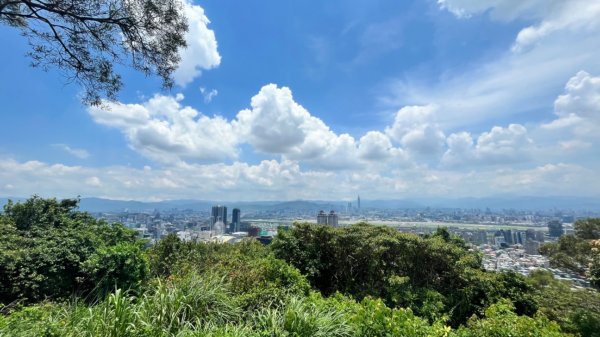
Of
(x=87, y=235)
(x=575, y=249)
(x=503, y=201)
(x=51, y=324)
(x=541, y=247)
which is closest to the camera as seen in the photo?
(x=51, y=324)

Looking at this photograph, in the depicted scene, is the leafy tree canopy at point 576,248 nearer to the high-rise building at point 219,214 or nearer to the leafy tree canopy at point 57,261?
the leafy tree canopy at point 57,261

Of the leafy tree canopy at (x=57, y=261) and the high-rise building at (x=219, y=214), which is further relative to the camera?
the high-rise building at (x=219, y=214)

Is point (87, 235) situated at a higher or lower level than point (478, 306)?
higher

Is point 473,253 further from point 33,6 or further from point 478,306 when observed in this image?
point 33,6

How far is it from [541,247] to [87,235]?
13.6 m

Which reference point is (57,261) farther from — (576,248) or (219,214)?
(219,214)

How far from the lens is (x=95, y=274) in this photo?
18.7 feet

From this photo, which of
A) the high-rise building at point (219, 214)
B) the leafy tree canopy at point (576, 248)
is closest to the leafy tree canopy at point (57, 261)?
the leafy tree canopy at point (576, 248)

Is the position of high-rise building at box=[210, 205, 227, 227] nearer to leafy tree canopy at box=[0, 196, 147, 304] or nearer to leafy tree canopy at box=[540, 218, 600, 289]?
leafy tree canopy at box=[0, 196, 147, 304]

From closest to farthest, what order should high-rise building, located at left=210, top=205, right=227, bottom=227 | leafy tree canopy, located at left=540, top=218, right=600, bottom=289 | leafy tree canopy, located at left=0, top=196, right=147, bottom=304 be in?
leafy tree canopy, located at left=0, top=196, right=147, bottom=304 < leafy tree canopy, located at left=540, top=218, right=600, bottom=289 < high-rise building, located at left=210, top=205, right=227, bottom=227

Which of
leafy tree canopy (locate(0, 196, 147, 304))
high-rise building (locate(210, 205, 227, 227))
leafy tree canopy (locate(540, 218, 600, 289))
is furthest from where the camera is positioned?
high-rise building (locate(210, 205, 227, 227))

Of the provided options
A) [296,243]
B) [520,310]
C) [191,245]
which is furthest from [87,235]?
[520,310]

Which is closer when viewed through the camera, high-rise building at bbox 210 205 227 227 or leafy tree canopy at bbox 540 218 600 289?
A: leafy tree canopy at bbox 540 218 600 289

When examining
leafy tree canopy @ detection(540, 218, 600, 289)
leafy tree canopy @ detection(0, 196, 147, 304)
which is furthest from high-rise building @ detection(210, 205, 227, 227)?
leafy tree canopy @ detection(540, 218, 600, 289)
